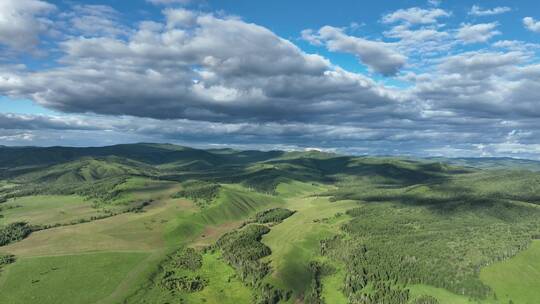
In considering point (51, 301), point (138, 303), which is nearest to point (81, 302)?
point (51, 301)

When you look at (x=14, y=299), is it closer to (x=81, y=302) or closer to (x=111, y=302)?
(x=81, y=302)

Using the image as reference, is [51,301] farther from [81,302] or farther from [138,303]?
[138,303]

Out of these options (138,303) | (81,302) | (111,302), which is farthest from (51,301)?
(138,303)

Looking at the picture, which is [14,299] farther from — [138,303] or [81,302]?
[138,303]

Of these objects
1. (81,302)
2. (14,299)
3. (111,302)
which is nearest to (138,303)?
(111,302)

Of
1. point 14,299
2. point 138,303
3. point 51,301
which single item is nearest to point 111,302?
point 138,303

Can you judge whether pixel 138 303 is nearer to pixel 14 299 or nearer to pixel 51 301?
pixel 51 301

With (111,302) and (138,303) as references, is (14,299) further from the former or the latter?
(138,303)
